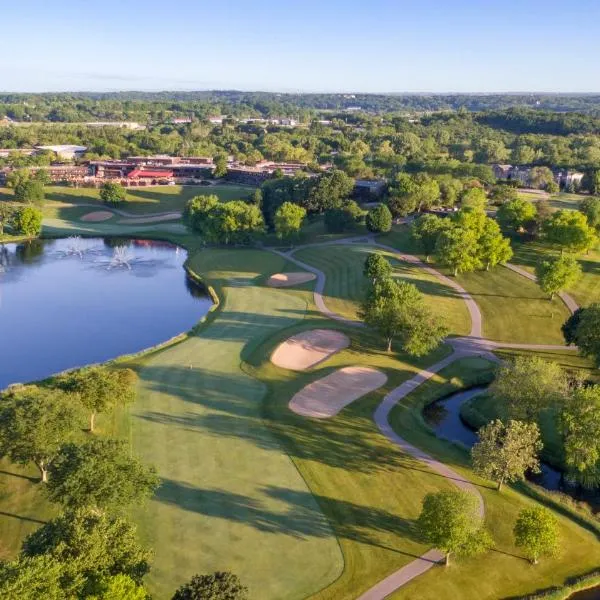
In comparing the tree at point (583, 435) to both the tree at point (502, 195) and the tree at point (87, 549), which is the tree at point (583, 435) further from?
the tree at point (502, 195)

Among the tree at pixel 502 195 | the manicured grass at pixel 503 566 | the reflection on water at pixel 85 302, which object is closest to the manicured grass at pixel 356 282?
the reflection on water at pixel 85 302

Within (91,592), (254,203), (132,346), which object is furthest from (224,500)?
(254,203)

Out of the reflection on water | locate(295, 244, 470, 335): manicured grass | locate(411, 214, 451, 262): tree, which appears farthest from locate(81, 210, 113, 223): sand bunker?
locate(411, 214, 451, 262): tree

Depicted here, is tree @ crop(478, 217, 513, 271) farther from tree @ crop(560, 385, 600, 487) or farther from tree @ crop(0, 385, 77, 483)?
tree @ crop(0, 385, 77, 483)

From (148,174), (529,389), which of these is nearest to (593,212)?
(529,389)

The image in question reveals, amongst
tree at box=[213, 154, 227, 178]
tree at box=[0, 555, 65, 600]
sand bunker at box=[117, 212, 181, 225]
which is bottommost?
tree at box=[0, 555, 65, 600]
